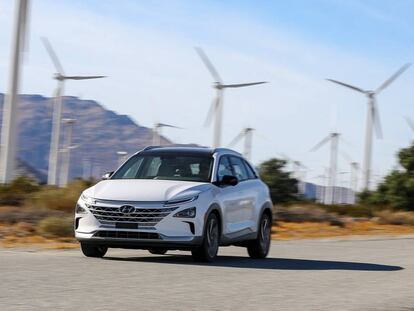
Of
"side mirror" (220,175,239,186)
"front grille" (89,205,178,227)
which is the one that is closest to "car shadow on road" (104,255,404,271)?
"front grille" (89,205,178,227)

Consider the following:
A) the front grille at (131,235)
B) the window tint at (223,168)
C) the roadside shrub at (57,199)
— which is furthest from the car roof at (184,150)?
the roadside shrub at (57,199)

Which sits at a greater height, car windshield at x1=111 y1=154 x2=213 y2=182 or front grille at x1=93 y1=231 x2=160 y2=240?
car windshield at x1=111 y1=154 x2=213 y2=182

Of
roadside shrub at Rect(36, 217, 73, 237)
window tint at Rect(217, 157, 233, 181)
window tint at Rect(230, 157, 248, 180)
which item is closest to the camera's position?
window tint at Rect(217, 157, 233, 181)

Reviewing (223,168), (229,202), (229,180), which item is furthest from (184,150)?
(229,202)

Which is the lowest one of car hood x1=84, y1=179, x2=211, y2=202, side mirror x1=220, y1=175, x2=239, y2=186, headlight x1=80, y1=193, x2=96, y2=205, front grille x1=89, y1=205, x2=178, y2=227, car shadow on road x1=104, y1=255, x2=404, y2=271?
car shadow on road x1=104, y1=255, x2=404, y2=271

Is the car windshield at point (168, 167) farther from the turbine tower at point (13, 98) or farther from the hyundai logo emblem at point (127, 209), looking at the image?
the turbine tower at point (13, 98)

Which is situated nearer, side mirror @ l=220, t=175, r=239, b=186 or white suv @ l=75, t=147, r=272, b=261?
white suv @ l=75, t=147, r=272, b=261

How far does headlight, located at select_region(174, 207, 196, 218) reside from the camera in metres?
14.6

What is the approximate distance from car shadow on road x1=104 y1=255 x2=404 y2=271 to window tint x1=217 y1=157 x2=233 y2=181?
1288 mm

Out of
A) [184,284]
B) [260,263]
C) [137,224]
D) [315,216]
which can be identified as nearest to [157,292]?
[184,284]

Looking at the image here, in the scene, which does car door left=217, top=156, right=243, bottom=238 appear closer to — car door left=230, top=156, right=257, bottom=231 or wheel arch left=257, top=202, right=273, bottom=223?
car door left=230, top=156, right=257, bottom=231

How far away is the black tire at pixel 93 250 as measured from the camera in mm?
15351

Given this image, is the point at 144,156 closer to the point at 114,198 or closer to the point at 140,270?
the point at 114,198

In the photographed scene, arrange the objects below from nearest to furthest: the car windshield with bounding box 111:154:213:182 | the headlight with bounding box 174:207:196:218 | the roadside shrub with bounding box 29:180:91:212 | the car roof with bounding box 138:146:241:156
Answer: the headlight with bounding box 174:207:196:218
the car windshield with bounding box 111:154:213:182
the car roof with bounding box 138:146:241:156
the roadside shrub with bounding box 29:180:91:212
